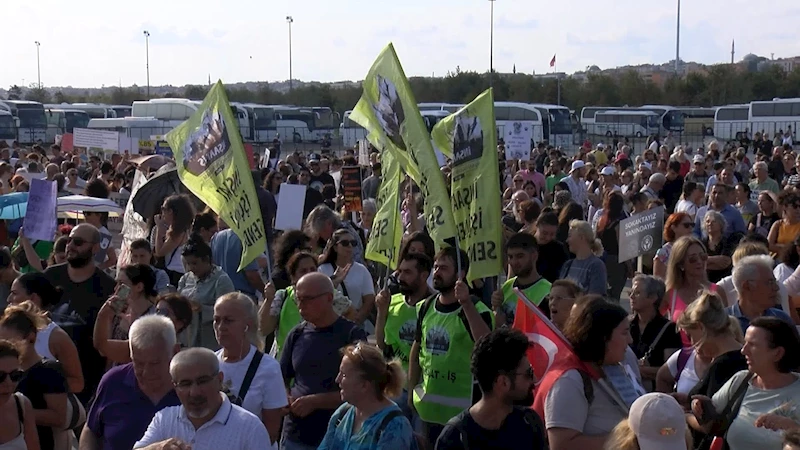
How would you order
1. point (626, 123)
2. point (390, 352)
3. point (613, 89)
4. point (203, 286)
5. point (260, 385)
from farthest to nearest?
point (613, 89) < point (626, 123) < point (203, 286) < point (390, 352) < point (260, 385)

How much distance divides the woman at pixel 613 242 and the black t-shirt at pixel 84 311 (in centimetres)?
511

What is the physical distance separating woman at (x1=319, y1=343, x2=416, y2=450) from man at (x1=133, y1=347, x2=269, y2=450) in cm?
39

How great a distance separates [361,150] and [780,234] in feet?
41.3

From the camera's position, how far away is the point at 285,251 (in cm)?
784

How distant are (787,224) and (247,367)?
632 cm

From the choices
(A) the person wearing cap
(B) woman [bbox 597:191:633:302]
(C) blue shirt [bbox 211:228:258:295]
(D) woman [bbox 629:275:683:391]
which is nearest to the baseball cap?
(A) the person wearing cap

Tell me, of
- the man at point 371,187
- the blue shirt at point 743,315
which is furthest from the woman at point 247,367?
the man at point 371,187

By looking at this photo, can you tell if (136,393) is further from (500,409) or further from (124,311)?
(124,311)

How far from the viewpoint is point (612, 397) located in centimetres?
448

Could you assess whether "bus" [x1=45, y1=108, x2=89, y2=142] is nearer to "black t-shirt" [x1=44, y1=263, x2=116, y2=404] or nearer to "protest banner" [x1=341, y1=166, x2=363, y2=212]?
"protest banner" [x1=341, y1=166, x2=363, y2=212]

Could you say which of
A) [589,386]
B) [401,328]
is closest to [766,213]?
[401,328]

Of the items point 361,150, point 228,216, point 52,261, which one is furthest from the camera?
point 361,150

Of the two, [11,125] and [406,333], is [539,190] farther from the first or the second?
[11,125]

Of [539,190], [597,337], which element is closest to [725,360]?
[597,337]
